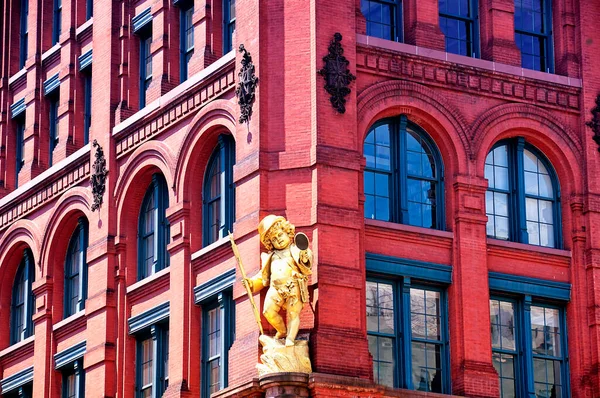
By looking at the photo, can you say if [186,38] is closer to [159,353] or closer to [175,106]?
[175,106]

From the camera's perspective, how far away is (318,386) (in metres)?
47.5

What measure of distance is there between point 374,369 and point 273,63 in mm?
7738

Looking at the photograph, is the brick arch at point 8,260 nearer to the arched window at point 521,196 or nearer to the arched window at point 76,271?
the arched window at point 76,271

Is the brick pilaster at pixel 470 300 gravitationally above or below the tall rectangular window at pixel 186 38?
below

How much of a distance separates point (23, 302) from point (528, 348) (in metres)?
16.5

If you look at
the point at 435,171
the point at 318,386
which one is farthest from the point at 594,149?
the point at 318,386

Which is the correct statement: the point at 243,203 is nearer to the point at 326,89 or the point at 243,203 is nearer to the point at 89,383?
the point at 326,89

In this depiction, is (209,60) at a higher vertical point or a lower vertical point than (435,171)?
higher

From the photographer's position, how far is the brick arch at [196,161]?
53.6 meters

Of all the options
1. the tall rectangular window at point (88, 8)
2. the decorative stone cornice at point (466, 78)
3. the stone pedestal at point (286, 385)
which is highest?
the tall rectangular window at point (88, 8)

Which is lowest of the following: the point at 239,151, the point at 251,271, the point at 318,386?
the point at 318,386

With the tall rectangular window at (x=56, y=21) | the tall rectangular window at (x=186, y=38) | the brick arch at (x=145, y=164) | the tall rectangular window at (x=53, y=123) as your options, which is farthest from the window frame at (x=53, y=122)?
the tall rectangular window at (x=186, y=38)

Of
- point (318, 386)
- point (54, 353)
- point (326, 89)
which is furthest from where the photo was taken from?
point (54, 353)

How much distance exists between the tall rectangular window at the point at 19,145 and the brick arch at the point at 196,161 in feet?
34.4
